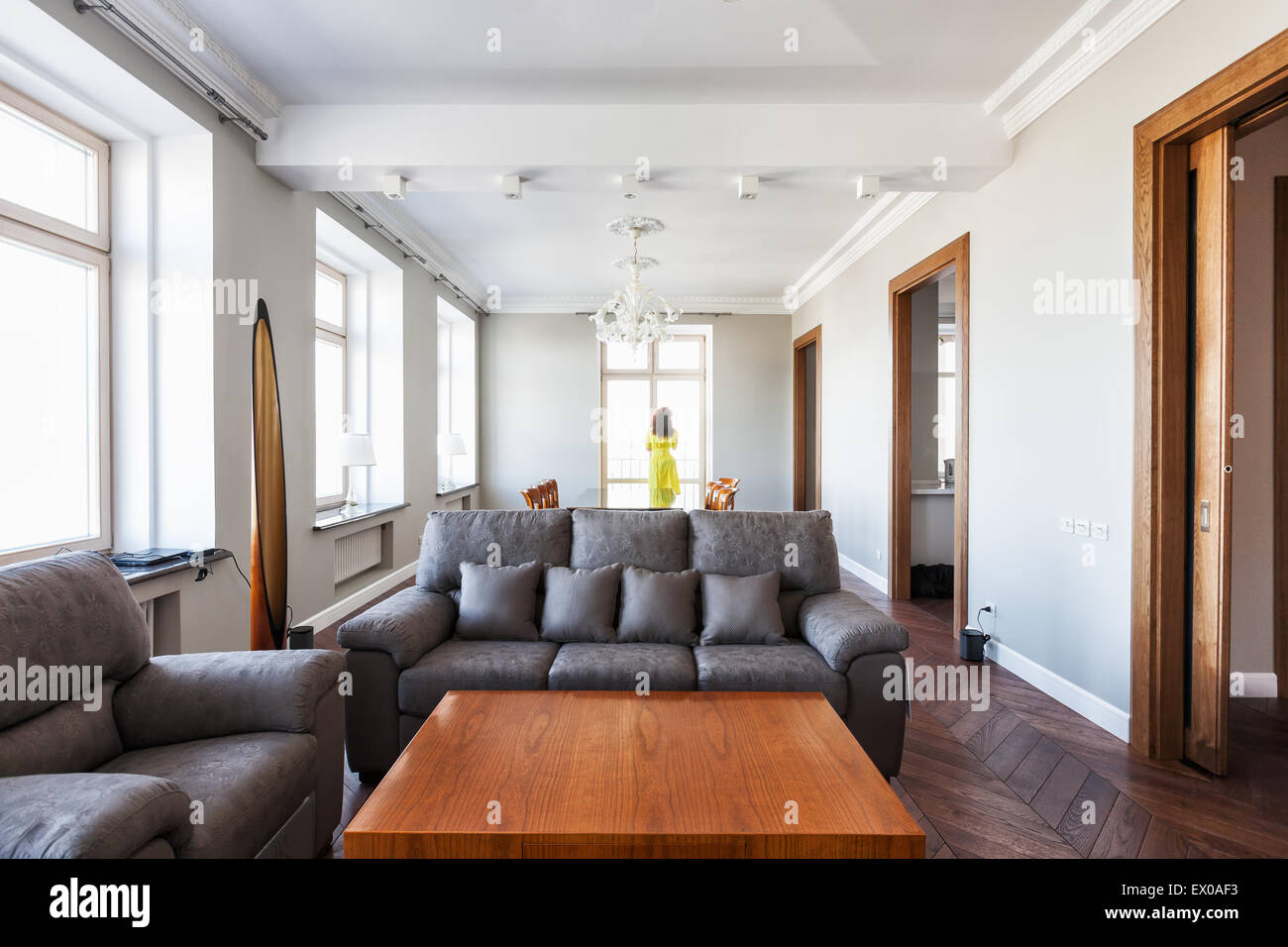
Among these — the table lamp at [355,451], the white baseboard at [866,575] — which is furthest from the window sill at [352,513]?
the white baseboard at [866,575]

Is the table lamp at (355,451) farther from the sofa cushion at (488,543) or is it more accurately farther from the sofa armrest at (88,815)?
the sofa armrest at (88,815)

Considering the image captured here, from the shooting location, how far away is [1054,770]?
253 cm

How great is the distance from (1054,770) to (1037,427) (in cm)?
173

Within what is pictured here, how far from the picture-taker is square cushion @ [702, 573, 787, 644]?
108 inches

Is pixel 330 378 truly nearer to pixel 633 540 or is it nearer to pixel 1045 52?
pixel 633 540

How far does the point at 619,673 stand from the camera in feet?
8.16

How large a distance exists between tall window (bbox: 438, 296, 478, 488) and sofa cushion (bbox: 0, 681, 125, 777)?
6.28 m

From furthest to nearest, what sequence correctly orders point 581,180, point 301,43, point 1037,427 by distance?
point 581,180, point 1037,427, point 301,43

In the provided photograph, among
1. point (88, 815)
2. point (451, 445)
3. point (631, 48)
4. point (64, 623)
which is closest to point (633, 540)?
point (64, 623)

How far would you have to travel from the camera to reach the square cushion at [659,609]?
2.79 meters

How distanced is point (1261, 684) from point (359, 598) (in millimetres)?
5497

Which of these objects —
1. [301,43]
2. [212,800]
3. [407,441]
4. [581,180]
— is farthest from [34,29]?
[407,441]

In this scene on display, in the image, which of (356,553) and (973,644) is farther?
(356,553)
